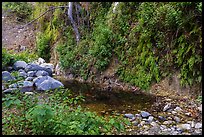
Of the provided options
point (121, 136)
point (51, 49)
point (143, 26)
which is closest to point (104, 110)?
point (121, 136)

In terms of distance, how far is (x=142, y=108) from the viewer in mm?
5047

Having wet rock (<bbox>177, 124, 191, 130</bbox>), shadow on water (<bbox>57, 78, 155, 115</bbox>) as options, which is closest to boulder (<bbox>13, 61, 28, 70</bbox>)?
shadow on water (<bbox>57, 78, 155, 115</bbox>)

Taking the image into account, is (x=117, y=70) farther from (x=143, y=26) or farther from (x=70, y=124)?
(x=70, y=124)

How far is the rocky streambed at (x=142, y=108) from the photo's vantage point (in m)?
3.94

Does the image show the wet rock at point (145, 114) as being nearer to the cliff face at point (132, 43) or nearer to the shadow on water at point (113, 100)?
the shadow on water at point (113, 100)

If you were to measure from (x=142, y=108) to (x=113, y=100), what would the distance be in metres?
0.82

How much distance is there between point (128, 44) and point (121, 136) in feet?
13.8

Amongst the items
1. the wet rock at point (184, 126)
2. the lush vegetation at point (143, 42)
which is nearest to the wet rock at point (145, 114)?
the wet rock at point (184, 126)

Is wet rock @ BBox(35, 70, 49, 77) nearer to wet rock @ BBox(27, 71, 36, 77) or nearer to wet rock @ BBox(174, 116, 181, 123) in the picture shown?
wet rock @ BBox(27, 71, 36, 77)

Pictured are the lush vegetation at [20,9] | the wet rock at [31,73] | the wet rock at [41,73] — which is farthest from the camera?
the lush vegetation at [20,9]

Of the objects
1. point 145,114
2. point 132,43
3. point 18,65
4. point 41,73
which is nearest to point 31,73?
point 41,73

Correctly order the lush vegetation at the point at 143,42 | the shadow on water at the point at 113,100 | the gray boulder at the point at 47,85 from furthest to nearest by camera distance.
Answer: the gray boulder at the point at 47,85
the lush vegetation at the point at 143,42
the shadow on water at the point at 113,100

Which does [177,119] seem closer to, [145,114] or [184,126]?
[184,126]

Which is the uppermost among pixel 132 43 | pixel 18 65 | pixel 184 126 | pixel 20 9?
pixel 20 9
